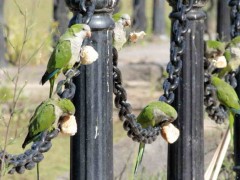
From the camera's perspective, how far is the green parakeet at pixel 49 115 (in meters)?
3.22

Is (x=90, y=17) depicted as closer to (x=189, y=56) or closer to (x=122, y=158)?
(x=189, y=56)

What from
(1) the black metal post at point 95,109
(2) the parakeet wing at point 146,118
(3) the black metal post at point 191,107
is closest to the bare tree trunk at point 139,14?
(3) the black metal post at point 191,107

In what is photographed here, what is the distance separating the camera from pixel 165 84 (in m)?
3.87

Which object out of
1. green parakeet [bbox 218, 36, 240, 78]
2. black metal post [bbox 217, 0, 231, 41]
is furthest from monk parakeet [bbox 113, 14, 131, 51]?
black metal post [bbox 217, 0, 231, 41]

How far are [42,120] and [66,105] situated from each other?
0.10 meters

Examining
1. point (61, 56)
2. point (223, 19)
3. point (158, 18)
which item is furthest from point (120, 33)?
point (158, 18)

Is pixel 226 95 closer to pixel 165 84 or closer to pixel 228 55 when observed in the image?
pixel 228 55

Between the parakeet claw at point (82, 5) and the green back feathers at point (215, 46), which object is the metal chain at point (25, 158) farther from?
the green back feathers at point (215, 46)

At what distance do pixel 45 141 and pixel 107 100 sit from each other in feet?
1.14

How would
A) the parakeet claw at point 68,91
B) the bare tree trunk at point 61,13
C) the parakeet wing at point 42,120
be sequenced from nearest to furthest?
the parakeet wing at point 42,120, the parakeet claw at point 68,91, the bare tree trunk at point 61,13

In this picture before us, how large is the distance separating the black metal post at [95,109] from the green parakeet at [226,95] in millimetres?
972

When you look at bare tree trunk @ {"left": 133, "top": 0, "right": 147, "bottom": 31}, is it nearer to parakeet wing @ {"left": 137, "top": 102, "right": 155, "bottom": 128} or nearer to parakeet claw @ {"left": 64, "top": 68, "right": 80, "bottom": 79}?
parakeet wing @ {"left": 137, "top": 102, "right": 155, "bottom": 128}

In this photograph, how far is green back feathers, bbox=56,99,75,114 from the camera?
10.6ft

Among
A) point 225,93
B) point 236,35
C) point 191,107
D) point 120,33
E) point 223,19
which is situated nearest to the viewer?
point 120,33
